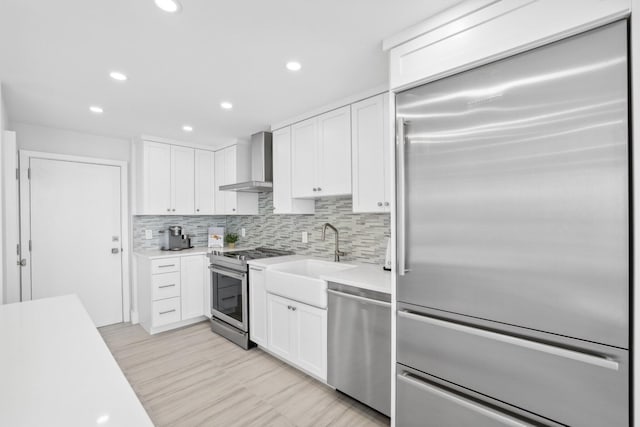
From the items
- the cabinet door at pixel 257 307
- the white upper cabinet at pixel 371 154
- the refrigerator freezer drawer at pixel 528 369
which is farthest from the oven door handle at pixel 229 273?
the refrigerator freezer drawer at pixel 528 369

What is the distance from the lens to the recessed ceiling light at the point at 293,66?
6.54 ft

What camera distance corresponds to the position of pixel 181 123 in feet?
10.7

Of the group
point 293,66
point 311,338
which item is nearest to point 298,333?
point 311,338

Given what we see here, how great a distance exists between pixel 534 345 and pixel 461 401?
459mm

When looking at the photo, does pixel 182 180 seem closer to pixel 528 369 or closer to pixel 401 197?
pixel 401 197

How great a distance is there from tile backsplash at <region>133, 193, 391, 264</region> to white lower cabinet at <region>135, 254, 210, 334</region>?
667 millimetres

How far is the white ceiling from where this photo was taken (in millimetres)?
1469

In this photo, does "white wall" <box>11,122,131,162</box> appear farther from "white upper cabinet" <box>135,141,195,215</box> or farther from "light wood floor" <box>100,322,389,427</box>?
"light wood floor" <box>100,322,389,427</box>

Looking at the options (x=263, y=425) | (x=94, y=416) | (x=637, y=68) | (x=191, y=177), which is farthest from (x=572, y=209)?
(x=191, y=177)

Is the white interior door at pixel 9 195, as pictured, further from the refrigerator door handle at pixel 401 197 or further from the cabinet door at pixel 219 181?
the refrigerator door handle at pixel 401 197

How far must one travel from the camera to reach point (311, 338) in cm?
240

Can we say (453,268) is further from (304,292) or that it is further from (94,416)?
(94,416)

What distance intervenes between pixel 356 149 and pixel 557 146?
1.46 metres

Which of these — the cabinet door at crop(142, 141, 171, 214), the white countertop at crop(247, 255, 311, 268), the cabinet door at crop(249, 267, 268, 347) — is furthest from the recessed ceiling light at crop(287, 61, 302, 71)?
the cabinet door at crop(142, 141, 171, 214)
